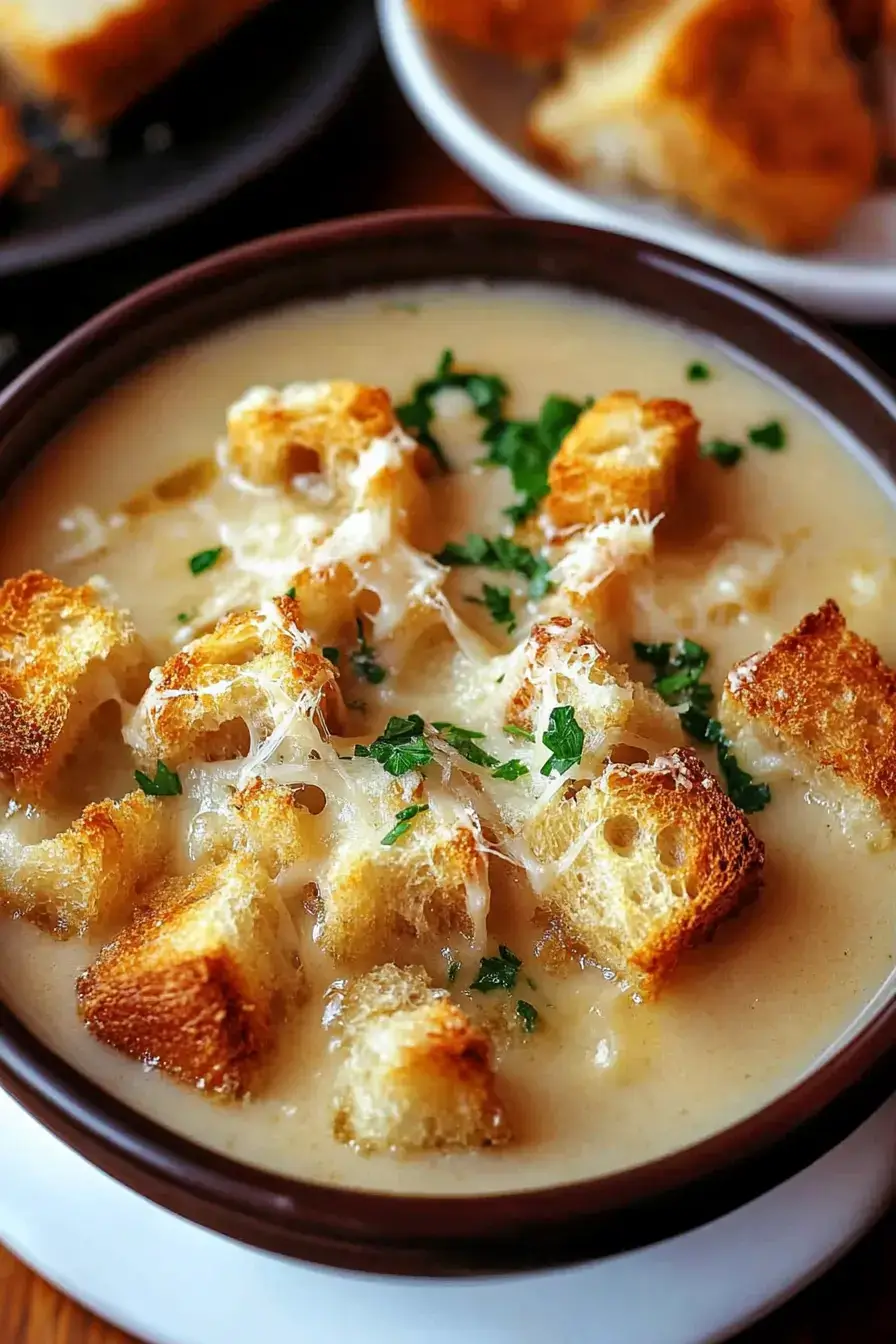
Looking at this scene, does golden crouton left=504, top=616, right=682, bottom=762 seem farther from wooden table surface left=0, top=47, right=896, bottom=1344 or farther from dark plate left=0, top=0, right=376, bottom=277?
dark plate left=0, top=0, right=376, bottom=277

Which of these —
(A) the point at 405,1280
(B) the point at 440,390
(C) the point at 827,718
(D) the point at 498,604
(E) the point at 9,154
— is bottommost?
(A) the point at 405,1280

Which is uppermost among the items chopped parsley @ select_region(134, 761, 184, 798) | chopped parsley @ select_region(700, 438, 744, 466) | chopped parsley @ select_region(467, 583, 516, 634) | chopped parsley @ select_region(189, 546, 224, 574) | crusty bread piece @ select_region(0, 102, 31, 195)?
crusty bread piece @ select_region(0, 102, 31, 195)

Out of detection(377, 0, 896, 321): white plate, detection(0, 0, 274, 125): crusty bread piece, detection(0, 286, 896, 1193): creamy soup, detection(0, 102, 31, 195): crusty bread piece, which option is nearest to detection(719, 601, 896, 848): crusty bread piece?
detection(0, 286, 896, 1193): creamy soup

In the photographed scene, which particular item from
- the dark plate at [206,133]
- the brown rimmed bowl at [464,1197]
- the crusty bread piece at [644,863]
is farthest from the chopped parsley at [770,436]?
the dark plate at [206,133]

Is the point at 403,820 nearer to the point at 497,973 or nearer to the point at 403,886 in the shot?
the point at 403,886

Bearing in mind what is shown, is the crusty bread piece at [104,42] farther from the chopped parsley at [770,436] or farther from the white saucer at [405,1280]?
the white saucer at [405,1280]

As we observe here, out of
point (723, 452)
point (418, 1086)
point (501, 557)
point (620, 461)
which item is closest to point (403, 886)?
point (418, 1086)
